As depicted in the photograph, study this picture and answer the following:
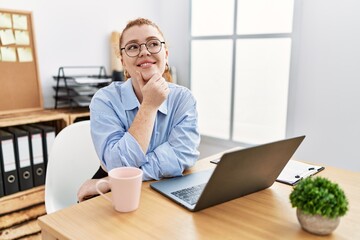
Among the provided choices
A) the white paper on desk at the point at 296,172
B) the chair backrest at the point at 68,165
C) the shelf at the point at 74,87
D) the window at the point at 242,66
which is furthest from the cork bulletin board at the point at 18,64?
the white paper on desk at the point at 296,172

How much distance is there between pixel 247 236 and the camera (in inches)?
26.1

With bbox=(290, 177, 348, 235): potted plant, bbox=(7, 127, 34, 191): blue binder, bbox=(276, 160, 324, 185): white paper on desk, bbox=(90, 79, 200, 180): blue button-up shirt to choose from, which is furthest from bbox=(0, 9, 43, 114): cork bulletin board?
bbox=(290, 177, 348, 235): potted plant

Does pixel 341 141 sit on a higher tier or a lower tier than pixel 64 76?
lower

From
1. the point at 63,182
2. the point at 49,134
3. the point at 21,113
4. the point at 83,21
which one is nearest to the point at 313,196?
the point at 63,182

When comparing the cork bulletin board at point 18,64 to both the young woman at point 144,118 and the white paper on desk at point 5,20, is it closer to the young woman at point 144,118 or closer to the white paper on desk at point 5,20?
the white paper on desk at point 5,20

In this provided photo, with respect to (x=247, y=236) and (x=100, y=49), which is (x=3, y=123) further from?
(x=247, y=236)

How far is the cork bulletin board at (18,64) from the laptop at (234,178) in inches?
61.4

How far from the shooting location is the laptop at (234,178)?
70 cm

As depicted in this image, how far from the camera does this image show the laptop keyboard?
82 cm

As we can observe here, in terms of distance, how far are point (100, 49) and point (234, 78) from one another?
44.1 inches

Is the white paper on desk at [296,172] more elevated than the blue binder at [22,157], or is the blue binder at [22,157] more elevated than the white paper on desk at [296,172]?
the white paper on desk at [296,172]

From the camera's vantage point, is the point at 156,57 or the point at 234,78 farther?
the point at 234,78

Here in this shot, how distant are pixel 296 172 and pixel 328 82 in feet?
4.04

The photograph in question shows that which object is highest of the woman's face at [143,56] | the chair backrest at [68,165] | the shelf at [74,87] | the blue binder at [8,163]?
the woman's face at [143,56]
